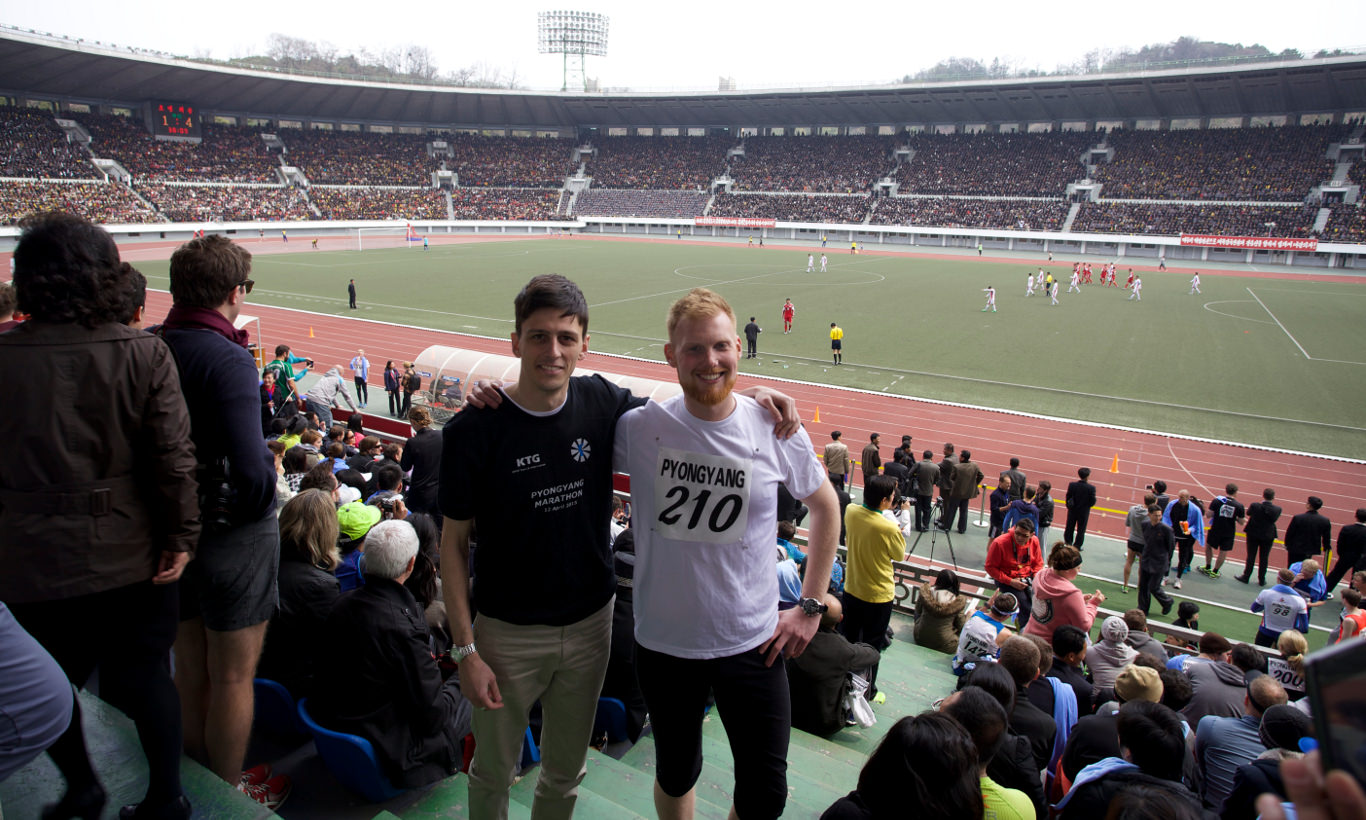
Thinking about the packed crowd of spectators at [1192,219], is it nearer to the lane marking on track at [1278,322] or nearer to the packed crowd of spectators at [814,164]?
the lane marking on track at [1278,322]

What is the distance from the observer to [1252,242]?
51.0 m

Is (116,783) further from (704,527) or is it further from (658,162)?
(658,162)

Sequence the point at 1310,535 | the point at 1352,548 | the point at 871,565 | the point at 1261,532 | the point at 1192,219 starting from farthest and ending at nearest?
the point at 1192,219 < the point at 1261,532 < the point at 1310,535 < the point at 1352,548 < the point at 871,565

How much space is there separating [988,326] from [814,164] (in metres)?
52.7

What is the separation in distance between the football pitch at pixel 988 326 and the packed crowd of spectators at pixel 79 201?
16.5m

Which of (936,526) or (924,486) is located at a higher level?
(924,486)

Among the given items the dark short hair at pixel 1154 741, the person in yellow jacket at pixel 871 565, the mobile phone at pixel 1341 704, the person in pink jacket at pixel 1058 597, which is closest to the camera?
the mobile phone at pixel 1341 704

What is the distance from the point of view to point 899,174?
72.4 m

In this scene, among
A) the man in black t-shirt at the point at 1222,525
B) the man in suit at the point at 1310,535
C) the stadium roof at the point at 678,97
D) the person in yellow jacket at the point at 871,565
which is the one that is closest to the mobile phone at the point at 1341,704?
the person in yellow jacket at the point at 871,565

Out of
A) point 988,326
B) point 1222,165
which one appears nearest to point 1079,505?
point 988,326

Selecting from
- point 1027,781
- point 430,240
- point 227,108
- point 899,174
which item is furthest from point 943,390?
point 227,108

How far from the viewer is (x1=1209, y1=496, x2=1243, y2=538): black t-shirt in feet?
37.2

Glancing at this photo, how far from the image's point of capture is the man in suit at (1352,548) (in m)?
10.4

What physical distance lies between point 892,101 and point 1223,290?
4221 centimetres
